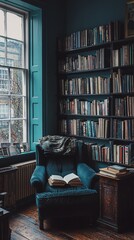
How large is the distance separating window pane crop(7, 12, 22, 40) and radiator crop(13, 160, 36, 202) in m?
1.94

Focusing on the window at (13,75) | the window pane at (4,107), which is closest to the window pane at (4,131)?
the window at (13,75)

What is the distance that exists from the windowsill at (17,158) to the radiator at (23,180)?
0.11 m

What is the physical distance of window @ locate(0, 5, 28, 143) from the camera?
3.80 m

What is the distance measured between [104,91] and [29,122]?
1352mm

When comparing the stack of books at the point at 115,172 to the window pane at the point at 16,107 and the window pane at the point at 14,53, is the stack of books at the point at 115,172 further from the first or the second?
the window pane at the point at 14,53

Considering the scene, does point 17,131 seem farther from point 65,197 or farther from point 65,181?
point 65,197

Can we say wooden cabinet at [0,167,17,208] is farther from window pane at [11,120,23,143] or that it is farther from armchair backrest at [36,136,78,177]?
window pane at [11,120,23,143]

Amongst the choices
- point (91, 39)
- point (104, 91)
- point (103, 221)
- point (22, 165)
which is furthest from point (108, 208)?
point (91, 39)

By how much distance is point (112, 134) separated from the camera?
11.5 ft

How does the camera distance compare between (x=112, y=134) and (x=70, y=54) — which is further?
(x=70, y=54)

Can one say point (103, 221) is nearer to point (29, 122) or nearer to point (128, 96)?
point (128, 96)

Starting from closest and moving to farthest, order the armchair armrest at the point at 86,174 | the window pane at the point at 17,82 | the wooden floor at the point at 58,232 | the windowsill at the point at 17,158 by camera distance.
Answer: the wooden floor at the point at 58,232
the armchair armrest at the point at 86,174
the windowsill at the point at 17,158
the window pane at the point at 17,82

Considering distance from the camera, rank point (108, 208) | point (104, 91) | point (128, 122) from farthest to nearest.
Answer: point (104, 91) < point (128, 122) < point (108, 208)

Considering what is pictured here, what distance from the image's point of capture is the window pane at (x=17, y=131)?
13.1ft
